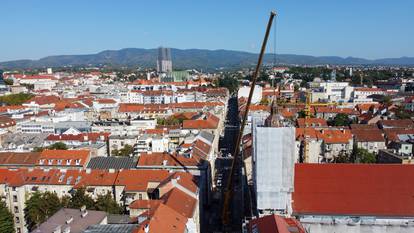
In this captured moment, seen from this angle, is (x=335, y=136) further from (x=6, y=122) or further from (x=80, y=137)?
(x=6, y=122)

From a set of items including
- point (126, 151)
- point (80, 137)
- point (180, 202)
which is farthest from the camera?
point (80, 137)

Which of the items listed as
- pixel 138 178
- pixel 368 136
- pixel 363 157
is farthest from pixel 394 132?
pixel 138 178

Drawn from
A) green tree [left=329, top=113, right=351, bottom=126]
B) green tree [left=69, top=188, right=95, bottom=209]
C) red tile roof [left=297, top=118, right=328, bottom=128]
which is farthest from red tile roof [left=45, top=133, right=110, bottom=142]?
green tree [left=329, top=113, right=351, bottom=126]

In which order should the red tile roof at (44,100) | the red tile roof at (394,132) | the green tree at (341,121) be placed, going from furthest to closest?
1. the red tile roof at (44,100)
2. the green tree at (341,121)
3. the red tile roof at (394,132)

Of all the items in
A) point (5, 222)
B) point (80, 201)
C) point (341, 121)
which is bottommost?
point (5, 222)

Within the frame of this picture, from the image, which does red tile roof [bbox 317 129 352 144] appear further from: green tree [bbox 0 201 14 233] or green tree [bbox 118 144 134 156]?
green tree [bbox 0 201 14 233]

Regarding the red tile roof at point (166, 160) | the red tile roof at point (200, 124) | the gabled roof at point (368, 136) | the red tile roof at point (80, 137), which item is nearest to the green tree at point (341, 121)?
the gabled roof at point (368, 136)

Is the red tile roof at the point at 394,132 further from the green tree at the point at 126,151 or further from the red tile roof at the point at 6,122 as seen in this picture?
the red tile roof at the point at 6,122

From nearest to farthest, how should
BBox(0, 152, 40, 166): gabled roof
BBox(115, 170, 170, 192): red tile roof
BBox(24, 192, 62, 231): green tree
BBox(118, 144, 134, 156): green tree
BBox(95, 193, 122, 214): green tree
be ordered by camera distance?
1. BBox(95, 193, 122, 214): green tree
2. BBox(24, 192, 62, 231): green tree
3. BBox(115, 170, 170, 192): red tile roof
4. BBox(0, 152, 40, 166): gabled roof
5. BBox(118, 144, 134, 156): green tree

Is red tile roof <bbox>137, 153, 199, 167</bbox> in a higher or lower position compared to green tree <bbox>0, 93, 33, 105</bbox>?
lower
